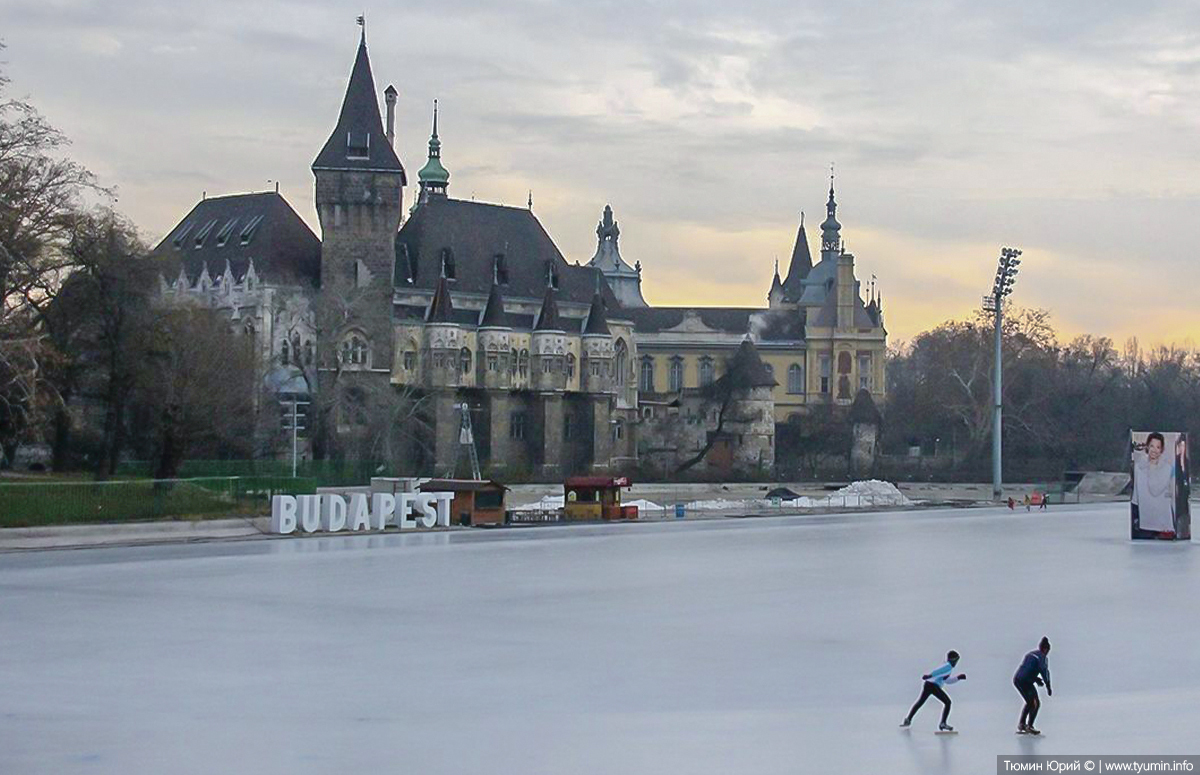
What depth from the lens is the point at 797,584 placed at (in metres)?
37.4

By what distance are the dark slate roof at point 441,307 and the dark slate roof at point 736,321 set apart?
4406cm

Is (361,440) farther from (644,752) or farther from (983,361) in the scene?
(644,752)

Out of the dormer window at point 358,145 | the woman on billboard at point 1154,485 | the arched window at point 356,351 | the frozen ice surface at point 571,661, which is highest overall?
the dormer window at point 358,145

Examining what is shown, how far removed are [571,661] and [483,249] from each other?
92120 millimetres

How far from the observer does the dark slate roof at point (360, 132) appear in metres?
104

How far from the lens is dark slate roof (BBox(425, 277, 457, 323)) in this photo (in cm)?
10875

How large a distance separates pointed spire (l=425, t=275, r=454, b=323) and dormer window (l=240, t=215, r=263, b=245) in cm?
1168

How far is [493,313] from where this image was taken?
11225cm

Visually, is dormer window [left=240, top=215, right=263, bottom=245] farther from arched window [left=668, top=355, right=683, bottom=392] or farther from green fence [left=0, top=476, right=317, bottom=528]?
arched window [left=668, top=355, right=683, bottom=392]

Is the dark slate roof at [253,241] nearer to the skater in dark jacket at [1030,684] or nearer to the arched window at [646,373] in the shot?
→ the arched window at [646,373]

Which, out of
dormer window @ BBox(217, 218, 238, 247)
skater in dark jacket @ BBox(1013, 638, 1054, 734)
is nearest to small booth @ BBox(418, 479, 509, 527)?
skater in dark jacket @ BBox(1013, 638, 1054, 734)

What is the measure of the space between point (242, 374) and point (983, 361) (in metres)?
63.9

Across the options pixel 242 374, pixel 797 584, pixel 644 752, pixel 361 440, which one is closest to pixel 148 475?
pixel 242 374

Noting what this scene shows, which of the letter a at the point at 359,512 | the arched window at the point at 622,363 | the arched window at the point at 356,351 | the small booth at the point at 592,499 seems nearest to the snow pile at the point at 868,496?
the small booth at the point at 592,499
